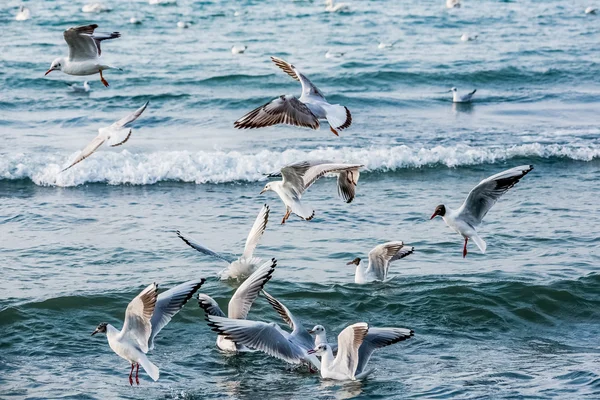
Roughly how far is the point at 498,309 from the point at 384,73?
13.9 meters

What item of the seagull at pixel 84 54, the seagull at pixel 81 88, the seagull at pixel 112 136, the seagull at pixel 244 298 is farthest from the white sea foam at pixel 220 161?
the seagull at pixel 244 298

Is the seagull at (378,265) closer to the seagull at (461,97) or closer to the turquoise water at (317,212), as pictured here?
the turquoise water at (317,212)

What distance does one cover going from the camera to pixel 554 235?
11.4 metres

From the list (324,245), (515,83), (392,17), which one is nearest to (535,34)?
(392,17)

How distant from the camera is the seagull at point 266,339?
7.69 meters

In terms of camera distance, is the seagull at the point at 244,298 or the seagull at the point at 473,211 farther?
the seagull at the point at 473,211

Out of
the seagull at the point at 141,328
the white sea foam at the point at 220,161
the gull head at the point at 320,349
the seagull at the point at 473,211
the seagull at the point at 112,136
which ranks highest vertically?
the seagull at the point at 112,136

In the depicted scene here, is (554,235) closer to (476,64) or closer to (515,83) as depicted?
(515,83)

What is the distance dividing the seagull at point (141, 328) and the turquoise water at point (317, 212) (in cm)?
34

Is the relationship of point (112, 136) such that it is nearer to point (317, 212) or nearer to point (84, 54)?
point (84, 54)

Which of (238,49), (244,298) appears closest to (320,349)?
(244,298)

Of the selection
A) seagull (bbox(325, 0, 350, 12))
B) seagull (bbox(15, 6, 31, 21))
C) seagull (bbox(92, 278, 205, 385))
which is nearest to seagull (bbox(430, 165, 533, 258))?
seagull (bbox(92, 278, 205, 385))

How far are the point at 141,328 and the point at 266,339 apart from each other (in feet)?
3.25

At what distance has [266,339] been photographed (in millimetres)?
7828
